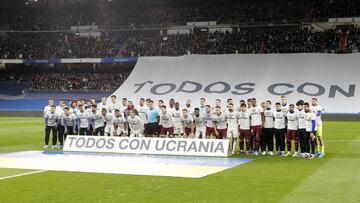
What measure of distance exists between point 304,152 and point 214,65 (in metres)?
29.7

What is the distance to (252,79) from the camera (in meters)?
43.5

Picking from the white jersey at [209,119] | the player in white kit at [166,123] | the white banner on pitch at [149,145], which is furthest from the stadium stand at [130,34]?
the white banner on pitch at [149,145]

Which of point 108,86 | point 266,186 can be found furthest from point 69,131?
point 108,86

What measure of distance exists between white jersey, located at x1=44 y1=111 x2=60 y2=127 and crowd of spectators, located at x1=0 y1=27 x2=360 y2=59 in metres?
32.1

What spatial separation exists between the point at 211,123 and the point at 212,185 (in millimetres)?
7328

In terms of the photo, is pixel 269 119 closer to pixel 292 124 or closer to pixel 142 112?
pixel 292 124

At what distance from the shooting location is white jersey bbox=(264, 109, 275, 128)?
1780 centimetres

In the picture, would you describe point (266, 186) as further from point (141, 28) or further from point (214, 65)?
point (141, 28)

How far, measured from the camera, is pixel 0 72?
6109 centimetres

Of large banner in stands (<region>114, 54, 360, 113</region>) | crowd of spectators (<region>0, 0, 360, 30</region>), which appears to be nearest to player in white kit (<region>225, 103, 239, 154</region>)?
large banner in stands (<region>114, 54, 360, 113</region>)

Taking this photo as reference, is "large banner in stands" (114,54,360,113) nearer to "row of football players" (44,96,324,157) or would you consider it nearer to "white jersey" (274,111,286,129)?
"row of football players" (44,96,324,157)

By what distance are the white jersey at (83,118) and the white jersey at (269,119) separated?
7.51 meters

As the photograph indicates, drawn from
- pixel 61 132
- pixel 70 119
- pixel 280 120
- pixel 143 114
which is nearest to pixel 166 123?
pixel 143 114

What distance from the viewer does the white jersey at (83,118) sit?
20.3 metres
